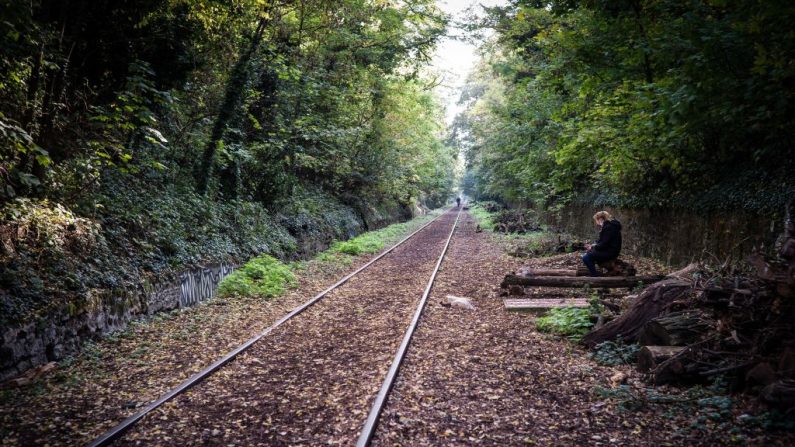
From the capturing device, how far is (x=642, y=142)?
8.38 m

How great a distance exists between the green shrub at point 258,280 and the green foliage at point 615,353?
635cm

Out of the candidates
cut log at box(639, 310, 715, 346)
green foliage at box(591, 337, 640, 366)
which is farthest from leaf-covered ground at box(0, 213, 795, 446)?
cut log at box(639, 310, 715, 346)

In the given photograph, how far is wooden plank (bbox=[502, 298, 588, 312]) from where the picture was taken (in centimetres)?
724

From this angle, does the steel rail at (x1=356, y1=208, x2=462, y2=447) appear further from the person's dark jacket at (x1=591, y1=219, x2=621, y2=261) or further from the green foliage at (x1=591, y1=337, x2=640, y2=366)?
the person's dark jacket at (x1=591, y1=219, x2=621, y2=261)

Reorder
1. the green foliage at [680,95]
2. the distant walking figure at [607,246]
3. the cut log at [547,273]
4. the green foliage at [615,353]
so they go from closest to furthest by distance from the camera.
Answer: the green foliage at [615,353]
the green foliage at [680,95]
the distant walking figure at [607,246]
the cut log at [547,273]

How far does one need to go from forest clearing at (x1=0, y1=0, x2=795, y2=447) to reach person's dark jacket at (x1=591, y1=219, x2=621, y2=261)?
0.12 feet

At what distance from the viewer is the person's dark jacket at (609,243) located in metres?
8.59

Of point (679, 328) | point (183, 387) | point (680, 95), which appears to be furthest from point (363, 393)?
point (680, 95)

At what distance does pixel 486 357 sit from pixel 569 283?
387 cm

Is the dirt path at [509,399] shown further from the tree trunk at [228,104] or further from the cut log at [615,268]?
the tree trunk at [228,104]

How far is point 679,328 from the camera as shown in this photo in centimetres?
452

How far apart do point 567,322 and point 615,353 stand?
45.2 inches

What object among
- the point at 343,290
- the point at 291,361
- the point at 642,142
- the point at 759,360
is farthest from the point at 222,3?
the point at 759,360

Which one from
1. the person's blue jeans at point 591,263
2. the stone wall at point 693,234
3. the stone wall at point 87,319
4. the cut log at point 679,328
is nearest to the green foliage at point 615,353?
the cut log at point 679,328
